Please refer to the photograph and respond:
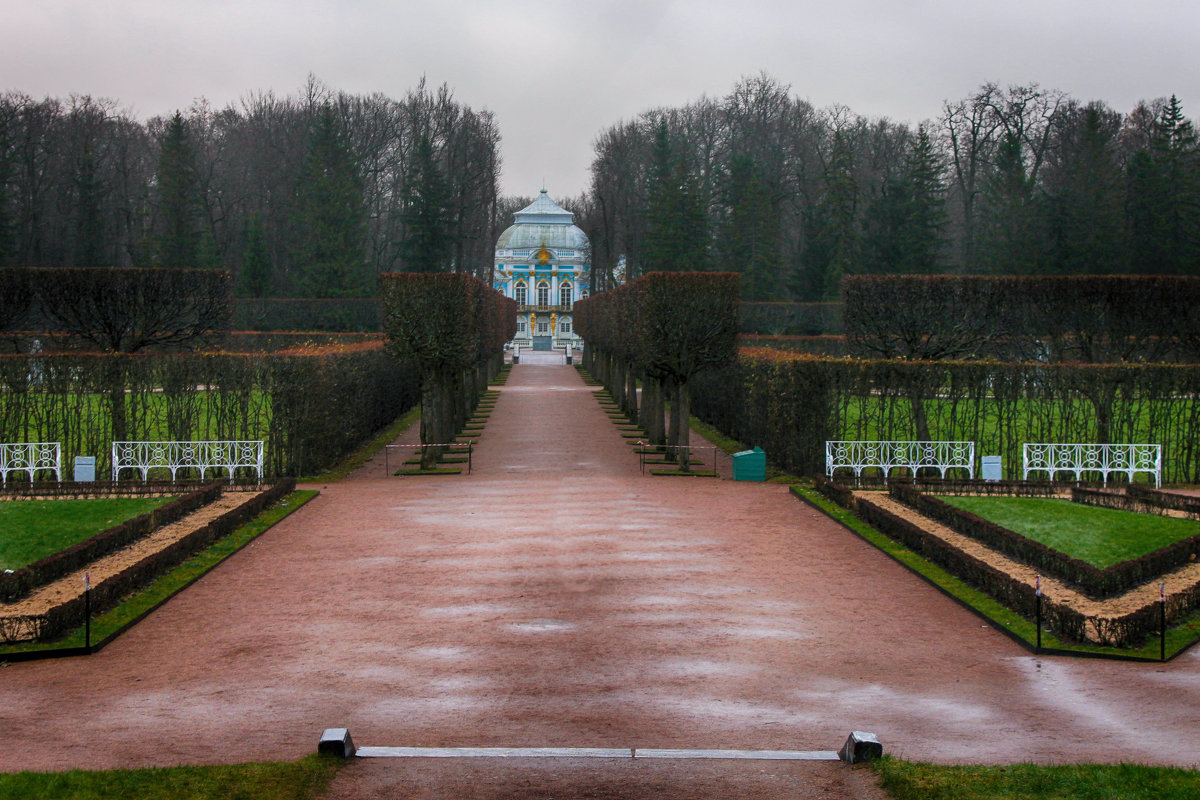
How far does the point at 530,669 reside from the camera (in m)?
9.72

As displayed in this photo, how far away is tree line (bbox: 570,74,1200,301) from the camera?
51.4 meters

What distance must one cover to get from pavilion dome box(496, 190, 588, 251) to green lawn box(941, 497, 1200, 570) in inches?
3377

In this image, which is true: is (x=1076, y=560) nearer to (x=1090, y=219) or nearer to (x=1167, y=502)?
(x=1167, y=502)

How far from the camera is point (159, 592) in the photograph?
40.8ft

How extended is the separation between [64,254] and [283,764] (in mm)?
63699

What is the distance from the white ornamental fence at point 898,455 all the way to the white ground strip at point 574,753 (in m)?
14.3

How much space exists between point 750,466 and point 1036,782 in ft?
51.4

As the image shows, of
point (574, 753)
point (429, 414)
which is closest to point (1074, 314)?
point (429, 414)

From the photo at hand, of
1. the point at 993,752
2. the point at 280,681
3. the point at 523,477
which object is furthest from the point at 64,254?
the point at 993,752

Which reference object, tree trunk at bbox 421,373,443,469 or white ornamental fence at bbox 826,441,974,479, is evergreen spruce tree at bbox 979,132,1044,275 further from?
tree trunk at bbox 421,373,443,469

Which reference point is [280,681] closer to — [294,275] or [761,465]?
[761,465]

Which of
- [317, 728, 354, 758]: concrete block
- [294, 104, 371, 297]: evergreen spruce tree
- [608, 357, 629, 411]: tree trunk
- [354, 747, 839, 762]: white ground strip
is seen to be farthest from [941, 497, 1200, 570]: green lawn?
[294, 104, 371, 297]: evergreen spruce tree

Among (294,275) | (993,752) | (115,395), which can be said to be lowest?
(993,752)

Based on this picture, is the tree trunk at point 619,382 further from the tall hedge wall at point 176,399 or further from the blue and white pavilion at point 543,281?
the blue and white pavilion at point 543,281
